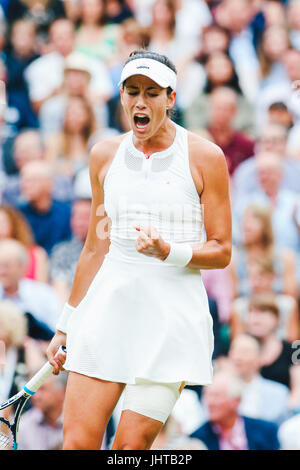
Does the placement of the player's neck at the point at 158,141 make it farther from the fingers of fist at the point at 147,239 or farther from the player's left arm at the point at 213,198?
the fingers of fist at the point at 147,239

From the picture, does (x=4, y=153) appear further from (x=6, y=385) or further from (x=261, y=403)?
(x=261, y=403)

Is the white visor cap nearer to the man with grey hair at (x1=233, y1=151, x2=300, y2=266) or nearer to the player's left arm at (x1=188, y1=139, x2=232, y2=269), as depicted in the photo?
the player's left arm at (x1=188, y1=139, x2=232, y2=269)

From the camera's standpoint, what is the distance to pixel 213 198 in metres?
3.30

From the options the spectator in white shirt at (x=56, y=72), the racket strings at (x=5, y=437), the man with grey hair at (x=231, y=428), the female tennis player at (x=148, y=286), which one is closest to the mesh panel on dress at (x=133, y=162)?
Result: the female tennis player at (x=148, y=286)

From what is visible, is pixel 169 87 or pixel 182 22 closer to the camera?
pixel 169 87

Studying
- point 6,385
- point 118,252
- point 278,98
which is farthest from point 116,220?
point 278,98

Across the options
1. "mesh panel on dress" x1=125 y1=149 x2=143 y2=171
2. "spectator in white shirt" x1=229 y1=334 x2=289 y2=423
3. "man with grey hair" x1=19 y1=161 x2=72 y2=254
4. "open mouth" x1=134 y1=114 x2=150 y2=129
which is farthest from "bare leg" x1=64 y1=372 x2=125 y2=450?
"man with grey hair" x1=19 y1=161 x2=72 y2=254

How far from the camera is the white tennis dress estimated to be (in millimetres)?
3236

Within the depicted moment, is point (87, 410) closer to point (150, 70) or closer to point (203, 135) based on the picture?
point (150, 70)

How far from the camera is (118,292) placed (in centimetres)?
328

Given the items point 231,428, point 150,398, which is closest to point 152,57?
point 150,398
